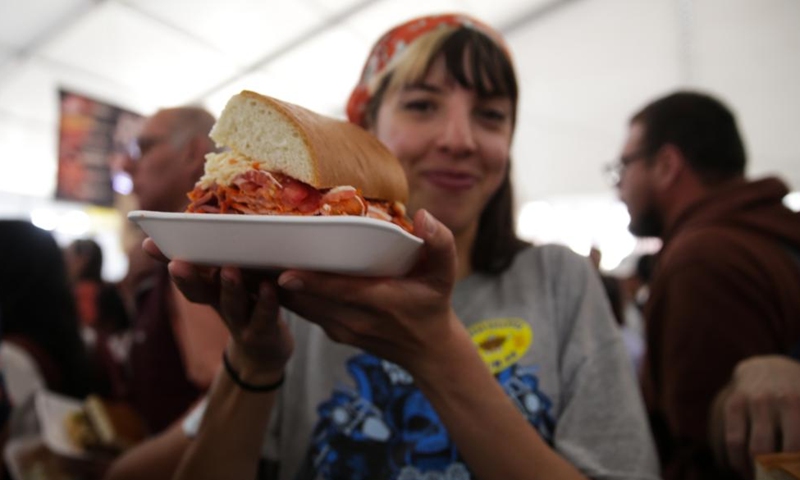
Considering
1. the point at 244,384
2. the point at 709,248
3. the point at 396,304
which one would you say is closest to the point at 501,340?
the point at 396,304

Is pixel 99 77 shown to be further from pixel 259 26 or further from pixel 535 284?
pixel 535 284

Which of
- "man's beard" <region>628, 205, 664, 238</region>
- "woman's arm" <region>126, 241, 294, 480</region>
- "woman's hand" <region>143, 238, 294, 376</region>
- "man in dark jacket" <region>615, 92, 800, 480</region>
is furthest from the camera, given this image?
"man's beard" <region>628, 205, 664, 238</region>

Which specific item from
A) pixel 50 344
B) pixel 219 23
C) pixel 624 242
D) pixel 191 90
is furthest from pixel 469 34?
pixel 624 242

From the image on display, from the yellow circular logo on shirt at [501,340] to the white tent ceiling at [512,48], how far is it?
658 millimetres

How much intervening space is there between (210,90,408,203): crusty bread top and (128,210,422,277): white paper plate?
0.49 ft

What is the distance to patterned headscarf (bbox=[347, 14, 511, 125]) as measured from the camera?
45.3 inches

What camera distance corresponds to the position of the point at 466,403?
0.78 metres

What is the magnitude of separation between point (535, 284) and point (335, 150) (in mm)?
612

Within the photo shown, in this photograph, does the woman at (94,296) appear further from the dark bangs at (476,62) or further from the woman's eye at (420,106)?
the dark bangs at (476,62)

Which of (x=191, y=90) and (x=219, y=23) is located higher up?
(x=219, y=23)

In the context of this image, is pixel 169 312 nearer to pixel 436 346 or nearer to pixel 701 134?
pixel 436 346

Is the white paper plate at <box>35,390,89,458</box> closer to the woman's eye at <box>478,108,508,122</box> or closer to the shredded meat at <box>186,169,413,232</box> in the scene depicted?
the shredded meat at <box>186,169,413,232</box>

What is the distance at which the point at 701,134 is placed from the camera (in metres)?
2.26

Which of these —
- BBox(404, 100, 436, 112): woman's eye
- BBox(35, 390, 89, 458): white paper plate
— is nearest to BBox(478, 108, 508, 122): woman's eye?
BBox(404, 100, 436, 112): woman's eye
